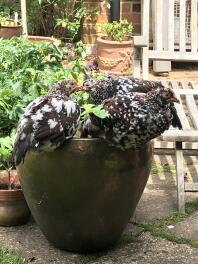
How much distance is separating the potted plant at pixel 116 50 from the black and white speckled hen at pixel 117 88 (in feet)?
11.6

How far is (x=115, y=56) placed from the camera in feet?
21.8

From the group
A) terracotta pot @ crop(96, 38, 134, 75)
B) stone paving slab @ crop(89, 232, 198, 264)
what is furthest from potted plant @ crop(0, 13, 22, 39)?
stone paving slab @ crop(89, 232, 198, 264)

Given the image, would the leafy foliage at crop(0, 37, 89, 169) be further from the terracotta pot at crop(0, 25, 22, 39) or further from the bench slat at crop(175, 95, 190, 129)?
the terracotta pot at crop(0, 25, 22, 39)

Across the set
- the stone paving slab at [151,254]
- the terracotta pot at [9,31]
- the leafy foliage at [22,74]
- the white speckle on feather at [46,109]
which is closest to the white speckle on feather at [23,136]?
the white speckle on feather at [46,109]

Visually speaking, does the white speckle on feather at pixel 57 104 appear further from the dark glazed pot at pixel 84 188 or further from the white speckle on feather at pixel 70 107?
the dark glazed pot at pixel 84 188

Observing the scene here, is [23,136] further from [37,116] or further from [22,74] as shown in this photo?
[22,74]

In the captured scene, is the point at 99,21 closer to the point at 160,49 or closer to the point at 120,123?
the point at 160,49

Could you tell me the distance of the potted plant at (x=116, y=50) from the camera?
21.7 ft

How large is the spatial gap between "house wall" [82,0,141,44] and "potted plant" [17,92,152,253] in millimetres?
4292

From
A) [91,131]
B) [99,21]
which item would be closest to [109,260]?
[91,131]

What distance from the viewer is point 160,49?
514 centimetres

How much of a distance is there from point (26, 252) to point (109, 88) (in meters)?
0.94

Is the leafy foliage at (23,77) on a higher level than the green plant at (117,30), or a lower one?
lower

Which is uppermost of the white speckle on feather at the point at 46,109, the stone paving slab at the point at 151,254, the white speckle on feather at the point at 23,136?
the white speckle on feather at the point at 46,109
